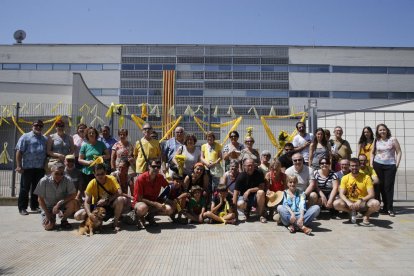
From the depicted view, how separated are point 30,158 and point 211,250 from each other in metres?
4.40

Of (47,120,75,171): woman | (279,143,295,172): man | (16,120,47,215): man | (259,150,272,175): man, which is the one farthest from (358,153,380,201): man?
(16,120,47,215): man

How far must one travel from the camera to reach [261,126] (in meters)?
10.6

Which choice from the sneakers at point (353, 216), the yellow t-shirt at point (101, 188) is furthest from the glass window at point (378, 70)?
the yellow t-shirt at point (101, 188)

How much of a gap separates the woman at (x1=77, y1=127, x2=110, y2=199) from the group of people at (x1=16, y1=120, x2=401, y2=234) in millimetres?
19

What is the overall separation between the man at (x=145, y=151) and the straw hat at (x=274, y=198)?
7.68 ft

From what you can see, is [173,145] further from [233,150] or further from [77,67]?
[77,67]

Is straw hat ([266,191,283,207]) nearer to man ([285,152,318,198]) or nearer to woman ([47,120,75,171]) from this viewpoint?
man ([285,152,318,198])

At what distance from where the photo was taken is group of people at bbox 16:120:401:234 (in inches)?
243

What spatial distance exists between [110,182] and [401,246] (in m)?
4.64

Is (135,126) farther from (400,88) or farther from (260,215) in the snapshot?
(400,88)

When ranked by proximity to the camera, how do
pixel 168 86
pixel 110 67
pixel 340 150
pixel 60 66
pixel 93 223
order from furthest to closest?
1. pixel 110 67
2. pixel 60 66
3. pixel 168 86
4. pixel 340 150
5. pixel 93 223

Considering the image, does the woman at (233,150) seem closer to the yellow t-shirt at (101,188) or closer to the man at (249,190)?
the man at (249,190)

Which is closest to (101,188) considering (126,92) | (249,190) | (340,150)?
(249,190)

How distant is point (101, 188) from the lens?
608 cm
